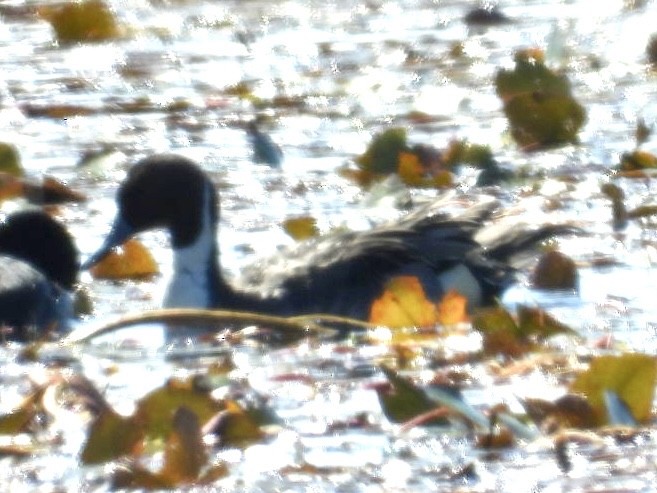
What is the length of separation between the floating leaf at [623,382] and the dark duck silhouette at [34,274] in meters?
2.87

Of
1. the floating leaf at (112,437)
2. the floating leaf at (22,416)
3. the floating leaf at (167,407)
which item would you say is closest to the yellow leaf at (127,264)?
the floating leaf at (22,416)

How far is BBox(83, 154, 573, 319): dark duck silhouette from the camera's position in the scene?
9141mm

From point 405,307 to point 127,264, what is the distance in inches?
76.9

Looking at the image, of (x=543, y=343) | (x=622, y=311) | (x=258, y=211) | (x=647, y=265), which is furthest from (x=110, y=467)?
(x=258, y=211)

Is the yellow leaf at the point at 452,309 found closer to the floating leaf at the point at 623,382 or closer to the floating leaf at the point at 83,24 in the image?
the floating leaf at the point at 623,382

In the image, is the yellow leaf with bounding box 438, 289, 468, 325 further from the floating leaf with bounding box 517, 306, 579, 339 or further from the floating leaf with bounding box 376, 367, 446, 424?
the floating leaf with bounding box 376, 367, 446, 424

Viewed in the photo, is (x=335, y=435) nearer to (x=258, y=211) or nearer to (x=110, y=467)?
(x=110, y=467)

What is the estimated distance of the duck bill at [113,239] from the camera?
9391mm

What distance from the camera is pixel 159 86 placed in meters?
13.5

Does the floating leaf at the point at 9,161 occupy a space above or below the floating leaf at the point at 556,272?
above

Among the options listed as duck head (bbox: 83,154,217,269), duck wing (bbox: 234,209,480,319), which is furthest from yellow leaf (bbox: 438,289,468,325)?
duck head (bbox: 83,154,217,269)

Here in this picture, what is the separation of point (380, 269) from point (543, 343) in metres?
1.62

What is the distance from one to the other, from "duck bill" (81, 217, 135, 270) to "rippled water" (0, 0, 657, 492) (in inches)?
5.8

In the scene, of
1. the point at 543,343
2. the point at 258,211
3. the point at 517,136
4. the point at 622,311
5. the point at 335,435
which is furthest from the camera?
the point at 517,136
